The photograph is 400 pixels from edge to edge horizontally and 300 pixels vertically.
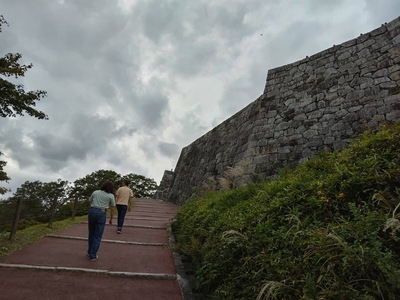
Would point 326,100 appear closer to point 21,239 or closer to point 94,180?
point 21,239

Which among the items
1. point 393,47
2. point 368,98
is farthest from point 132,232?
point 393,47

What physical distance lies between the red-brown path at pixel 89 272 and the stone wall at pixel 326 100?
3.90 meters

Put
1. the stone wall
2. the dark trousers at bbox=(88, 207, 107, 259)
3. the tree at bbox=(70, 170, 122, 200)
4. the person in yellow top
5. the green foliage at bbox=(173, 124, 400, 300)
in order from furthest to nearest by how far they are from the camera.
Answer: the tree at bbox=(70, 170, 122, 200), the person in yellow top, the stone wall, the dark trousers at bbox=(88, 207, 107, 259), the green foliage at bbox=(173, 124, 400, 300)

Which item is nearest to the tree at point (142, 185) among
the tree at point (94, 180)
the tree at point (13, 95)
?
the tree at point (94, 180)

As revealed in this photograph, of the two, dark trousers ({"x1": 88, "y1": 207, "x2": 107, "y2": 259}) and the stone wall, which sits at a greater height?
the stone wall

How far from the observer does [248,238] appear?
3.42m

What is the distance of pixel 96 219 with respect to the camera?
515 cm

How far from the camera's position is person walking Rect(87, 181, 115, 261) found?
504 cm

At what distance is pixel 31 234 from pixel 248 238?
567 cm

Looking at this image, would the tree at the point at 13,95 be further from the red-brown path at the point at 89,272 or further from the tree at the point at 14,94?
the red-brown path at the point at 89,272

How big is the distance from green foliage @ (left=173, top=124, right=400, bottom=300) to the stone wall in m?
2.75

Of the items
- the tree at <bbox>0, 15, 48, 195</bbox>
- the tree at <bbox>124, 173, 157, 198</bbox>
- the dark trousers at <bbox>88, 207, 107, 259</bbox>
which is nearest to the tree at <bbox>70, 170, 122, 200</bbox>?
the tree at <bbox>124, 173, 157, 198</bbox>

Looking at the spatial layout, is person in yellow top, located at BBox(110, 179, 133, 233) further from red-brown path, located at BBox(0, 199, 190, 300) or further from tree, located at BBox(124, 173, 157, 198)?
tree, located at BBox(124, 173, 157, 198)

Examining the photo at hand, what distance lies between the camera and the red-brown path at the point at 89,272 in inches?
142
